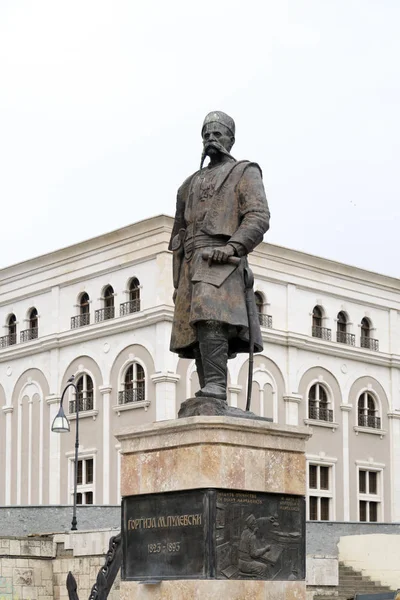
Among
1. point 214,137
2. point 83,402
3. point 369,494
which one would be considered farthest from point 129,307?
point 214,137

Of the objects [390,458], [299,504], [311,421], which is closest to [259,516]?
[299,504]

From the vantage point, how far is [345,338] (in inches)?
2111

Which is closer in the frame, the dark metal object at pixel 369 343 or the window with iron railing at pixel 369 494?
the window with iron railing at pixel 369 494

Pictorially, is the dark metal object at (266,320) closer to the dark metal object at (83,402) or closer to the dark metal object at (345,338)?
the dark metal object at (345,338)

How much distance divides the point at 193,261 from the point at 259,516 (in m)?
2.36

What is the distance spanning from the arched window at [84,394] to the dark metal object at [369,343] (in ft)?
37.9

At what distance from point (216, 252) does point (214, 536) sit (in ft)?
8.14

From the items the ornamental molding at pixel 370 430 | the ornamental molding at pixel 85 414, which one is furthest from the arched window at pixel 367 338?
the ornamental molding at pixel 85 414

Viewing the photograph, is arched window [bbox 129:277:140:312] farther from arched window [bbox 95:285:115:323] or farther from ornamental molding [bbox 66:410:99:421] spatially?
ornamental molding [bbox 66:410:99:421]

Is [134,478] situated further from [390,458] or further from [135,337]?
[390,458]

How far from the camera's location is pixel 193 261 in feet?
40.0

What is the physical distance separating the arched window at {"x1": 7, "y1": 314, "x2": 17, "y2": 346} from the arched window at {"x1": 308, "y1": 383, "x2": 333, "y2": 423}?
38.7 ft

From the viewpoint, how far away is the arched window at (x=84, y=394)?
4962 cm

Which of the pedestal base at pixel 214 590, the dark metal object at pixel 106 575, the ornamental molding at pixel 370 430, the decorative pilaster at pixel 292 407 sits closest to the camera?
the pedestal base at pixel 214 590
